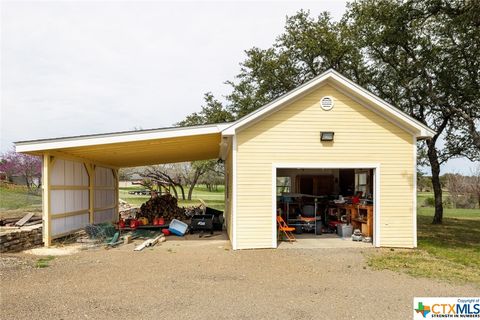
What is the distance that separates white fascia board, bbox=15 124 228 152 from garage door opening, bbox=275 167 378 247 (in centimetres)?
336

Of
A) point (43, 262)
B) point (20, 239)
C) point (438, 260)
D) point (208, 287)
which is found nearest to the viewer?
point (208, 287)

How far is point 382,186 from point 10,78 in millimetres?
13729

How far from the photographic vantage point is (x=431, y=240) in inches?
490

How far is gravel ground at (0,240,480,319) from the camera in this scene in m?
5.25

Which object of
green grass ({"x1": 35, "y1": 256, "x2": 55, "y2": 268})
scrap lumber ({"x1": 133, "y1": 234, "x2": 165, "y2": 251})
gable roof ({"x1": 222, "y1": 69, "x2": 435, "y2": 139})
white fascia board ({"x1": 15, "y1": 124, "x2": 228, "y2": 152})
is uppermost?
gable roof ({"x1": 222, "y1": 69, "x2": 435, "y2": 139})

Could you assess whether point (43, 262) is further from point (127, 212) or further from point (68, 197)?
point (127, 212)

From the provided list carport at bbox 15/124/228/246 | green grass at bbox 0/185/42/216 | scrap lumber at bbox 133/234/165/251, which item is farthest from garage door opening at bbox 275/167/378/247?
green grass at bbox 0/185/42/216

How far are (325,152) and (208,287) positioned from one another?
18.6 feet

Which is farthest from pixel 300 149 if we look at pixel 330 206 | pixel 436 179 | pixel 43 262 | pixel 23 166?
pixel 23 166

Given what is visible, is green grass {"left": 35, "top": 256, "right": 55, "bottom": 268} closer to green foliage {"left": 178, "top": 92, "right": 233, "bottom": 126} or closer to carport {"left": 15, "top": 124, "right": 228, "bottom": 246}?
carport {"left": 15, "top": 124, "right": 228, "bottom": 246}

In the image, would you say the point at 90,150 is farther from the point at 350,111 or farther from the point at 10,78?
the point at 350,111

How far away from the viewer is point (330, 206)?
14594 mm

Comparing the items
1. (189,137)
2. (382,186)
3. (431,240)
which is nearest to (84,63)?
(189,137)

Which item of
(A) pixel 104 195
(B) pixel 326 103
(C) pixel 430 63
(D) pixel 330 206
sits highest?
(C) pixel 430 63
